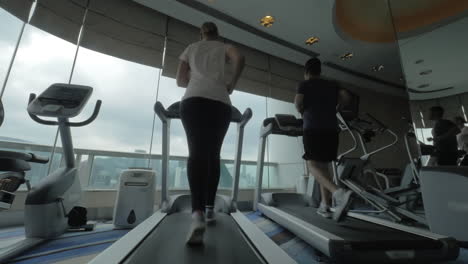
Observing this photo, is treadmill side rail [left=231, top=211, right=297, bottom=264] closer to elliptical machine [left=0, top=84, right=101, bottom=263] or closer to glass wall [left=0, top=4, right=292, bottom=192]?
glass wall [left=0, top=4, right=292, bottom=192]

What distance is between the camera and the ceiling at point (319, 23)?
3381 millimetres

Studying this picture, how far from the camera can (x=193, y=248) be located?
107 centimetres

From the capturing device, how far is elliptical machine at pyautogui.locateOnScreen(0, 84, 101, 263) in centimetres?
145

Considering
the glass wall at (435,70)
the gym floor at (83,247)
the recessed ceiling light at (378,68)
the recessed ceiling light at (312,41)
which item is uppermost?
the recessed ceiling light at (378,68)

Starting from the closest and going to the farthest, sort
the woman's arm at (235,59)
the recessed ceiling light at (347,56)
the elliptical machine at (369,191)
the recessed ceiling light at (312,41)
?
the woman's arm at (235,59)
the elliptical machine at (369,191)
the recessed ceiling light at (312,41)
the recessed ceiling light at (347,56)

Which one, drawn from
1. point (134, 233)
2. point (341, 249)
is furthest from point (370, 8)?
point (134, 233)

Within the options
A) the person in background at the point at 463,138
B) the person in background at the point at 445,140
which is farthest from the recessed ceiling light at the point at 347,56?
the person in background at the point at 463,138

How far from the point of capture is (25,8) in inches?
104

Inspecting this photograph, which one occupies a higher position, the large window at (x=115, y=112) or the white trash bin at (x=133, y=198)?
the large window at (x=115, y=112)

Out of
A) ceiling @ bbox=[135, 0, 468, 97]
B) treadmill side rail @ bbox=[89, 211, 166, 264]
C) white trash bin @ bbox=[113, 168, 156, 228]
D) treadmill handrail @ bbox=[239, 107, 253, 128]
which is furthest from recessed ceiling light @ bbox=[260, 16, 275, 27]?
treadmill side rail @ bbox=[89, 211, 166, 264]

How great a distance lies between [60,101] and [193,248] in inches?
56.8

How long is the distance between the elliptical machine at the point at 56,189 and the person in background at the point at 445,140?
3.07 metres

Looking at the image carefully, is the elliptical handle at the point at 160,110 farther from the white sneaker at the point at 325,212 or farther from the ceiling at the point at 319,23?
the ceiling at the point at 319,23

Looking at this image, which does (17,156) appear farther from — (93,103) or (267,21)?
(267,21)
